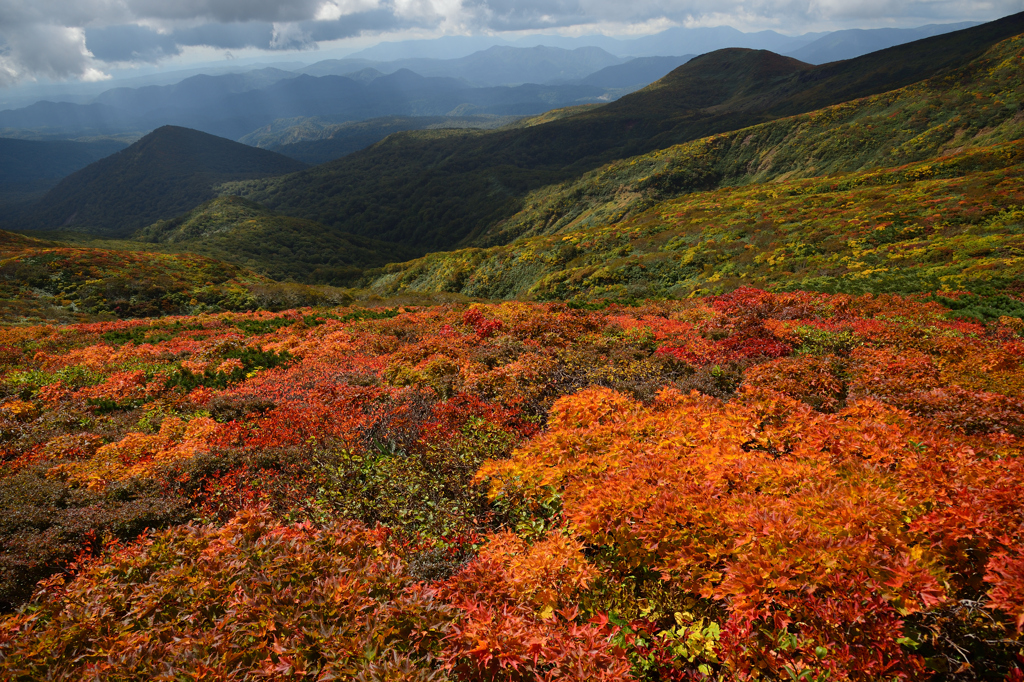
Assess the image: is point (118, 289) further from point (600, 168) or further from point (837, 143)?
point (837, 143)

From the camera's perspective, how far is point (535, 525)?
5.50 metres

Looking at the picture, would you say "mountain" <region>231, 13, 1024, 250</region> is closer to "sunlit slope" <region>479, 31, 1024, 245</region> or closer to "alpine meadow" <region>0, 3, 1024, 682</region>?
"sunlit slope" <region>479, 31, 1024, 245</region>

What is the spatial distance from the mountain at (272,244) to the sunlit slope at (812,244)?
190 feet

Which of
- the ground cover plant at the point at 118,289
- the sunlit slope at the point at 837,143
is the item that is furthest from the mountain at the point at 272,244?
the sunlit slope at the point at 837,143

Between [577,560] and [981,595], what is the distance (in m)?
3.33

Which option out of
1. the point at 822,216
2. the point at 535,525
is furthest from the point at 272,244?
the point at 535,525

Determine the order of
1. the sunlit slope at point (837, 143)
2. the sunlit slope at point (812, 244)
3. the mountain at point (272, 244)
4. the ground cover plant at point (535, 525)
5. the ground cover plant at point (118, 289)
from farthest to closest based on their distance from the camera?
the mountain at point (272, 244) → the sunlit slope at point (837, 143) → the ground cover plant at point (118, 289) → the sunlit slope at point (812, 244) → the ground cover plant at point (535, 525)

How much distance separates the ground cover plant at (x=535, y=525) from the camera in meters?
3.50

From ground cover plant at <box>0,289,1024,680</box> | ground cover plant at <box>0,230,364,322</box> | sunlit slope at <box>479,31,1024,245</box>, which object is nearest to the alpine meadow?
ground cover plant at <box>0,289,1024,680</box>

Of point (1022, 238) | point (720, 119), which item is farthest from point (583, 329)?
point (720, 119)

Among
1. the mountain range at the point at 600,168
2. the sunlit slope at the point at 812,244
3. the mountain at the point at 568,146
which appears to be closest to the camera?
the sunlit slope at the point at 812,244

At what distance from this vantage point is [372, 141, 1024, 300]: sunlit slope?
67.3ft

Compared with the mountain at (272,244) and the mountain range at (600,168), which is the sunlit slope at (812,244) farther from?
the mountain at (272,244)

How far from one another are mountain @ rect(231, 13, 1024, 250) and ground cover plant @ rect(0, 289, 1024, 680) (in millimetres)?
103269
